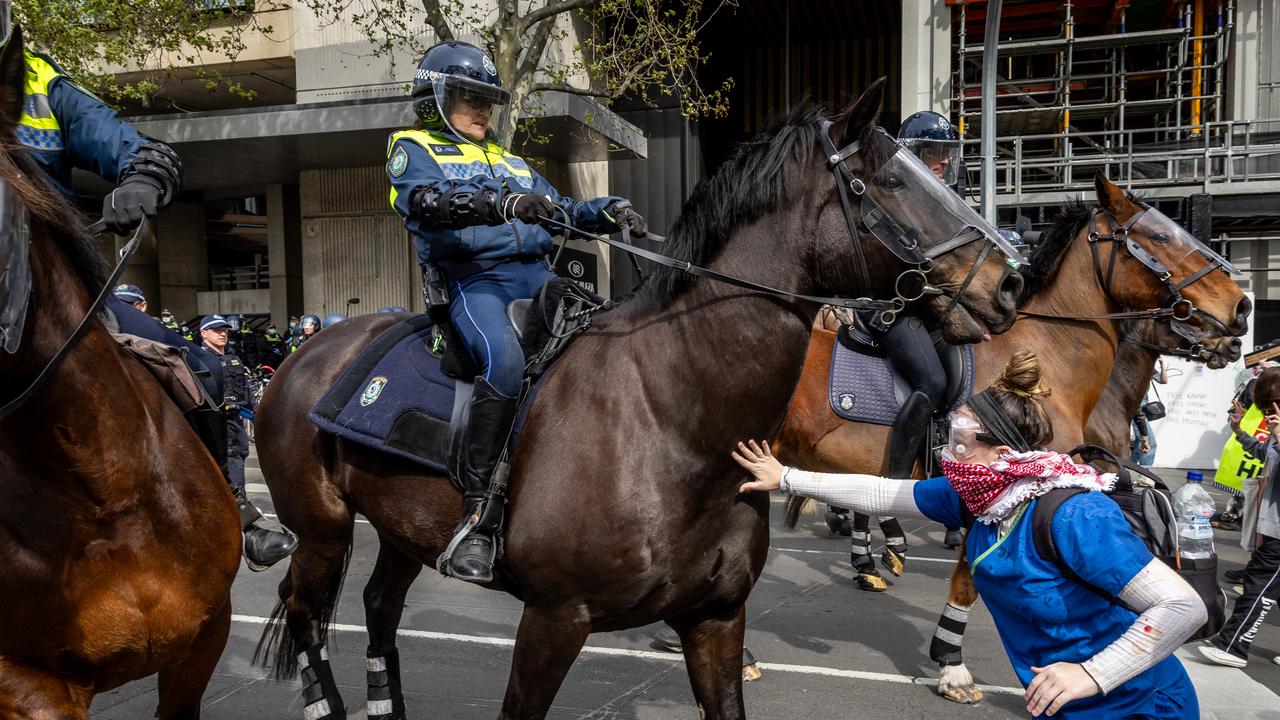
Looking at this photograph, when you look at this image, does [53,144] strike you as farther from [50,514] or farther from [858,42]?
[858,42]

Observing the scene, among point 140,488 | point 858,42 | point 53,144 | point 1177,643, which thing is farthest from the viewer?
point 858,42

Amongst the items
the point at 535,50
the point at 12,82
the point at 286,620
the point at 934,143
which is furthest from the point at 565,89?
the point at 12,82

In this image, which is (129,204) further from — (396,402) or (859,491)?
(859,491)

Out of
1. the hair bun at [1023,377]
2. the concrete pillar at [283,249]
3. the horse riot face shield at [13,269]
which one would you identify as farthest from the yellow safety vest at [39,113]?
the concrete pillar at [283,249]

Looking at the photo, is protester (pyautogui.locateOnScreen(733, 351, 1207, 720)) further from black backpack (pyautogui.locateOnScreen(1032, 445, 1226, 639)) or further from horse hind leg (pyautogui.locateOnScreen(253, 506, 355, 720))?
horse hind leg (pyautogui.locateOnScreen(253, 506, 355, 720))

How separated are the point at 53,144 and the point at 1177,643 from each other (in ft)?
11.6

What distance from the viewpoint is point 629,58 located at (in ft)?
42.8

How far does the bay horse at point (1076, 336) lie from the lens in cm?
541

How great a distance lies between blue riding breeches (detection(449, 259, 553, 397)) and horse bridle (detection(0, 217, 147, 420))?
4.19 feet

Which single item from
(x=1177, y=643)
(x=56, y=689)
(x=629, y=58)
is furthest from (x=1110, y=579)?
(x=629, y=58)

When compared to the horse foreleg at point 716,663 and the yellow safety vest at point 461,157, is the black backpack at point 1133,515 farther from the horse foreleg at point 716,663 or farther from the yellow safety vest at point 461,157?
the yellow safety vest at point 461,157

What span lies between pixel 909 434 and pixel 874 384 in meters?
0.37

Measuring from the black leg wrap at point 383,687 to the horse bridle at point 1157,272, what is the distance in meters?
4.67

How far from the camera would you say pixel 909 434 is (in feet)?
18.0
